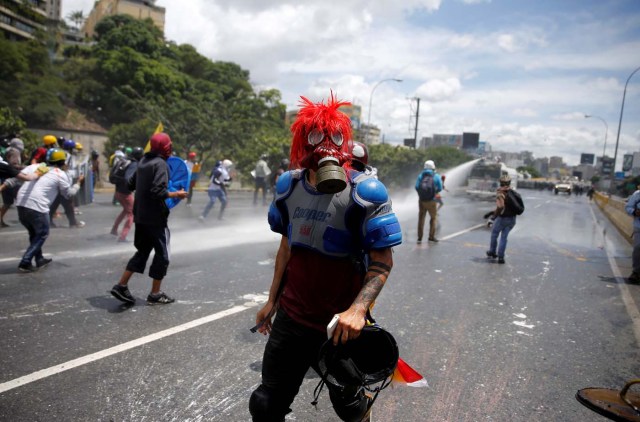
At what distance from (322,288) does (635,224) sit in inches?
301

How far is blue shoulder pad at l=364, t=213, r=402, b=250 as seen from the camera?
6.87 ft

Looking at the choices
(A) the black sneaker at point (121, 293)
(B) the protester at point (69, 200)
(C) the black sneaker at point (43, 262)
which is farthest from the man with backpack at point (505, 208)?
(B) the protester at point (69, 200)

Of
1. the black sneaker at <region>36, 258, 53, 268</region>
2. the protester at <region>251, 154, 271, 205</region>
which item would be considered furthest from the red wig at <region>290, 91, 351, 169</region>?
the protester at <region>251, 154, 271, 205</region>

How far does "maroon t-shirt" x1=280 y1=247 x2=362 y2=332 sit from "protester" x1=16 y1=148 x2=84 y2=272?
5.11 metres

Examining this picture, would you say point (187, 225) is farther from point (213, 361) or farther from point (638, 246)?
point (638, 246)

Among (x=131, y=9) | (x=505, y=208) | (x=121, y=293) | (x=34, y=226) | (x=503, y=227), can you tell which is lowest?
(x=121, y=293)

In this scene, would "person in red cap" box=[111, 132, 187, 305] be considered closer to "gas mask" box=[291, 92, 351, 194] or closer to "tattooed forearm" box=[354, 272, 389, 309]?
"gas mask" box=[291, 92, 351, 194]

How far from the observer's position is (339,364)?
76.7 inches

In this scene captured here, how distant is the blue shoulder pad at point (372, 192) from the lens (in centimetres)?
211

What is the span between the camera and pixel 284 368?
221 cm

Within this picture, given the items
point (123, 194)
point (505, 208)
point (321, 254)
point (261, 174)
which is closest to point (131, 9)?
point (261, 174)

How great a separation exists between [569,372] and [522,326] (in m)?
1.17

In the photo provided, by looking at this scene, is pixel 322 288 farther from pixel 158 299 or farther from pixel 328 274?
pixel 158 299

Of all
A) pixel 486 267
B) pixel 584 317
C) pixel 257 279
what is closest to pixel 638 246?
pixel 486 267
